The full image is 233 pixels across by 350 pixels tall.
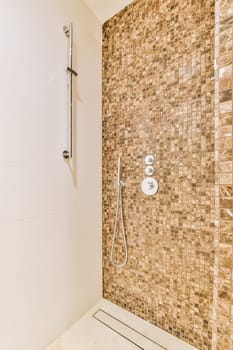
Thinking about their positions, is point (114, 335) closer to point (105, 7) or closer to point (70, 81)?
point (70, 81)

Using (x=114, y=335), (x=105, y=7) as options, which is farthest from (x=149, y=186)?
(x=105, y=7)

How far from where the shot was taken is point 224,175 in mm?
688

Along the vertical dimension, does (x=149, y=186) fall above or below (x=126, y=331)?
above

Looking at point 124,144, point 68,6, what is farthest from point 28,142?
point 68,6

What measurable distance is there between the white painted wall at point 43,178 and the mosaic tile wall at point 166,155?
23 cm

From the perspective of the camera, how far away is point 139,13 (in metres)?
1.42

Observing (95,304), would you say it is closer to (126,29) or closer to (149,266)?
(149,266)

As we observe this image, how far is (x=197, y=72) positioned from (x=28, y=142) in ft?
3.66

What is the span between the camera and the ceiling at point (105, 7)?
4.75 feet

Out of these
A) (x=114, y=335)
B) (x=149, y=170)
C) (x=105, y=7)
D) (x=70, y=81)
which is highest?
(x=105, y=7)

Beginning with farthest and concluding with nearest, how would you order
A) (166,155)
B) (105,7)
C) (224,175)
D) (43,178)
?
(105,7) < (166,155) < (43,178) < (224,175)

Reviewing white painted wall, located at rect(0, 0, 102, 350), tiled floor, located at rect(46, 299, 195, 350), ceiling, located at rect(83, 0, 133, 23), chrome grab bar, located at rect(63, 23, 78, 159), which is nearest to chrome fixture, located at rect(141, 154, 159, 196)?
white painted wall, located at rect(0, 0, 102, 350)

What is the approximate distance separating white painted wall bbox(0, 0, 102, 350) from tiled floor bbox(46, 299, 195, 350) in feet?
0.25

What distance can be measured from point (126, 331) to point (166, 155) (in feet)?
4.12
